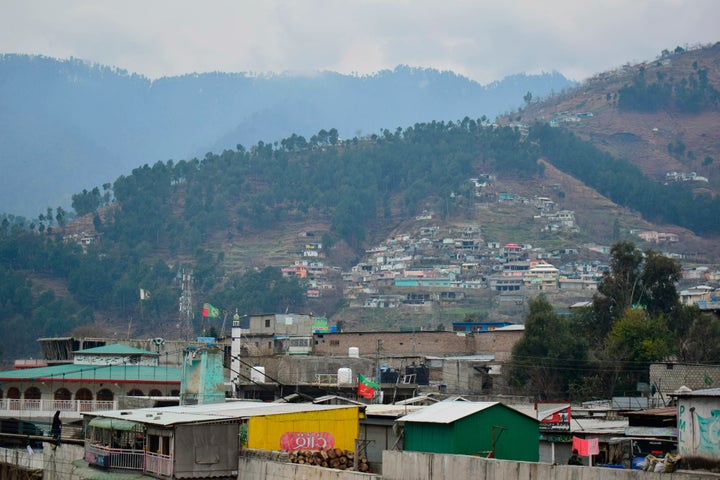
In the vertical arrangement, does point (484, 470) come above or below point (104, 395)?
above

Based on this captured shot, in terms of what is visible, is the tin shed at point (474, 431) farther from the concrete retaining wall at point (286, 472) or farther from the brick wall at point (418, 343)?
the brick wall at point (418, 343)

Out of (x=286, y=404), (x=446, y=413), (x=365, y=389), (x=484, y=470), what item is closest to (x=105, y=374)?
(x=365, y=389)

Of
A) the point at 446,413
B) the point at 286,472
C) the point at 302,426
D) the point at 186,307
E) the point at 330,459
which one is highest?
the point at 186,307

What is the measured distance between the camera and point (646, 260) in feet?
207

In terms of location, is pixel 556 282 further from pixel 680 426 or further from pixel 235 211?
pixel 680 426

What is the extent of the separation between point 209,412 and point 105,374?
52.1 feet

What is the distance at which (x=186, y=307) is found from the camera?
140 meters

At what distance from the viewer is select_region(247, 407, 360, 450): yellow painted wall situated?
2088 centimetres

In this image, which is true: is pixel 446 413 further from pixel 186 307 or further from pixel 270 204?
pixel 270 204

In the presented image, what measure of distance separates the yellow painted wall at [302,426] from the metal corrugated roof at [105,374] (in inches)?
635

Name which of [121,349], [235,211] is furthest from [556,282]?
[121,349]

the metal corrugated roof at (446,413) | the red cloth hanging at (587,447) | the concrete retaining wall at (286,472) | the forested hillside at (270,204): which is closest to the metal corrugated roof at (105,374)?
the concrete retaining wall at (286,472)

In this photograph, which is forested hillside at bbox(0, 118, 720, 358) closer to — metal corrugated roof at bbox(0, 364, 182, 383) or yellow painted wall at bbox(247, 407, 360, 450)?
metal corrugated roof at bbox(0, 364, 182, 383)

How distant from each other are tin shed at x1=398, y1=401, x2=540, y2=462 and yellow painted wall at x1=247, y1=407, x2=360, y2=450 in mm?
2126
